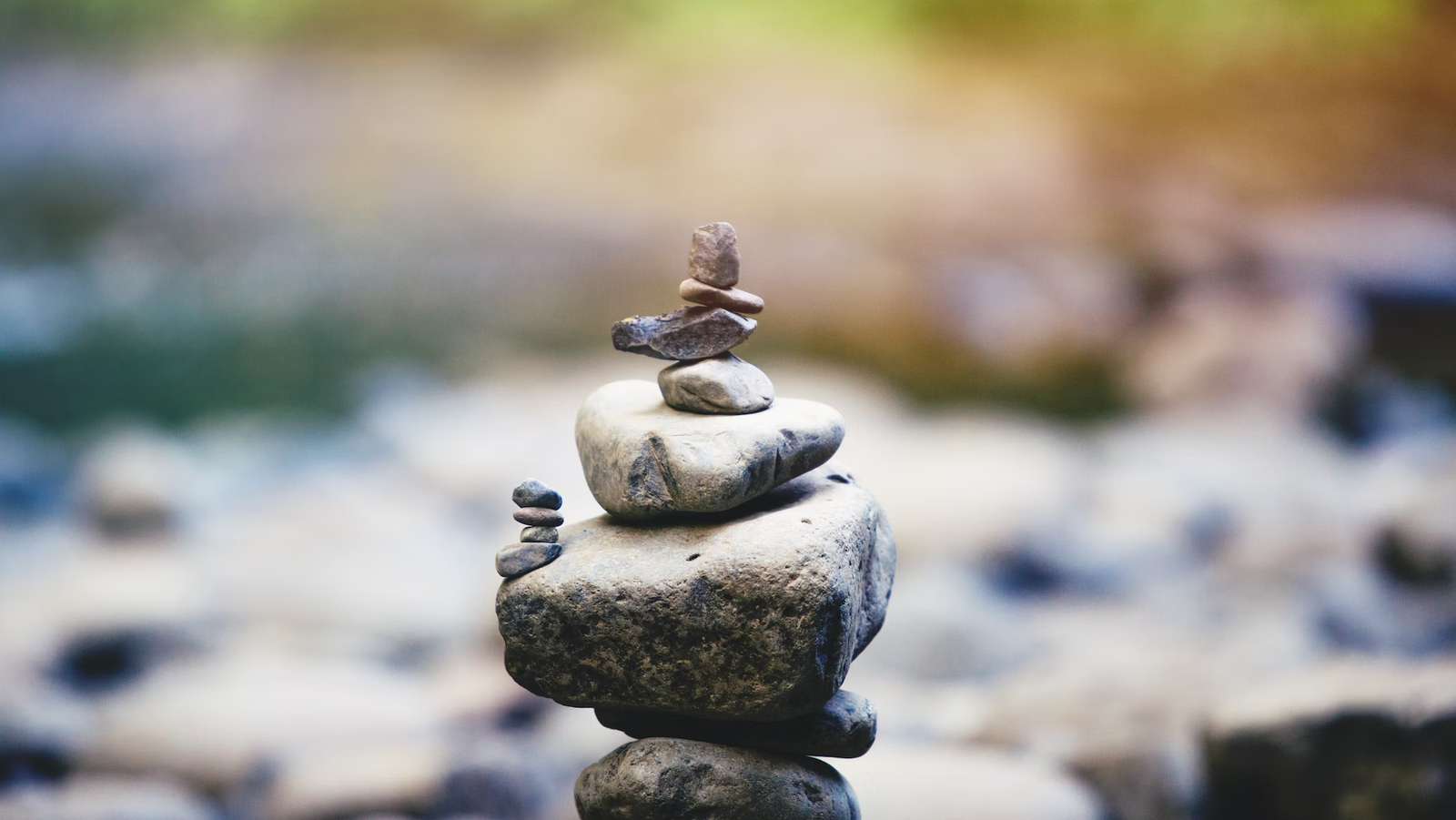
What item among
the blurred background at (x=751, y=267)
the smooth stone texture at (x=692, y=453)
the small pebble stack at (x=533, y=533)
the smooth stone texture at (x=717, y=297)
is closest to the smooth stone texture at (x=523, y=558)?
the small pebble stack at (x=533, y=533)

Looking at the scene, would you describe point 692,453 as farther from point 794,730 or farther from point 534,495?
point 794,730

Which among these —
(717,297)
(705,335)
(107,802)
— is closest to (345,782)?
(107,802)

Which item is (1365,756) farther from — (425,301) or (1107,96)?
(425,301)

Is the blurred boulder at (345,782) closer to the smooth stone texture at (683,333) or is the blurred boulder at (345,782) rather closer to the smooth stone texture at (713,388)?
the smooth stone texture at (713,388)

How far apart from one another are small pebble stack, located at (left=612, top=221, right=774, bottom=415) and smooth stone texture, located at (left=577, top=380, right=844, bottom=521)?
7 centimetres

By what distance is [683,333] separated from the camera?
3479 millimetres

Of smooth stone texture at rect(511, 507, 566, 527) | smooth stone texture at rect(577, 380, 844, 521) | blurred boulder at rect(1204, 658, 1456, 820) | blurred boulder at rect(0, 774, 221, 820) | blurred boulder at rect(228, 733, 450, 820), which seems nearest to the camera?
smooth stone texture at rect(577, 380, 844, 521)

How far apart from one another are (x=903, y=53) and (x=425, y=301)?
19.9 ft

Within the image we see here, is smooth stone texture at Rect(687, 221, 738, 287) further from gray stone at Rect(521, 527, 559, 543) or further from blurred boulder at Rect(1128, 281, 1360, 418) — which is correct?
blurred boulder at Rect(1128, 281, 1360, 418)

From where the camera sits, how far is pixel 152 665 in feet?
23.9

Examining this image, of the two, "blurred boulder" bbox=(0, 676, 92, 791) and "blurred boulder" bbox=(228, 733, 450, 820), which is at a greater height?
"blurred boulder" bbox=(228, 733, 450, 820)

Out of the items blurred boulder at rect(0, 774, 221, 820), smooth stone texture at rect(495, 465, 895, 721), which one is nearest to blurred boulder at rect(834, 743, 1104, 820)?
smooth stone texture at rect(495, 465, 895, 721)

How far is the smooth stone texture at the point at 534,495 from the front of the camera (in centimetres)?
341

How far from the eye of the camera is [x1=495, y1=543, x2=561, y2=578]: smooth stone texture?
10.9ft
